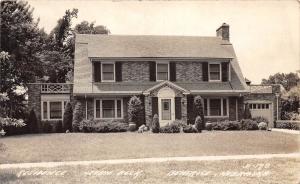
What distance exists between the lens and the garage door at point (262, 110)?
29.5 m

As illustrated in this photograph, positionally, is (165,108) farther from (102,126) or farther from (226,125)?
(102,126)

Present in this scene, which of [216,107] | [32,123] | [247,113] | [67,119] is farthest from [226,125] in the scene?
[32,123]

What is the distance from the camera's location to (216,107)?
2744 cm

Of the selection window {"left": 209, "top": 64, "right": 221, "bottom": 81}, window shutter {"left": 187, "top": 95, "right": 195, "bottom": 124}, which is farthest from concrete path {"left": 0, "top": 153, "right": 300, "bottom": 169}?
window {"left": 209, "top": 64, "right": 221, "bottom": 81}

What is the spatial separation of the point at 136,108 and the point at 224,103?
6.01m

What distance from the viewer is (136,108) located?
25.5 metres

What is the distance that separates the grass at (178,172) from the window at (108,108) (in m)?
14.5

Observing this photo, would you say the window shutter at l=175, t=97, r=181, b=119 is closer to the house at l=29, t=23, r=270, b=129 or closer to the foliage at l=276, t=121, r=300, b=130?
the house at l=29, t=23, r=270, b=129

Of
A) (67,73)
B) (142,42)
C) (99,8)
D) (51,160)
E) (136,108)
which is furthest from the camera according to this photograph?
(67,73)

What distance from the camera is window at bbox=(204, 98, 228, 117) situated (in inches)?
1075

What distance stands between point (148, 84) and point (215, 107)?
464 centimetres

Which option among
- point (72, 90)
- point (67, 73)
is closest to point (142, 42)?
point (72, 90)

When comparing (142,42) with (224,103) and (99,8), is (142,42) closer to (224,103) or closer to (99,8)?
(224,103)

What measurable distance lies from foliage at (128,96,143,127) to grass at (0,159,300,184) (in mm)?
13356
